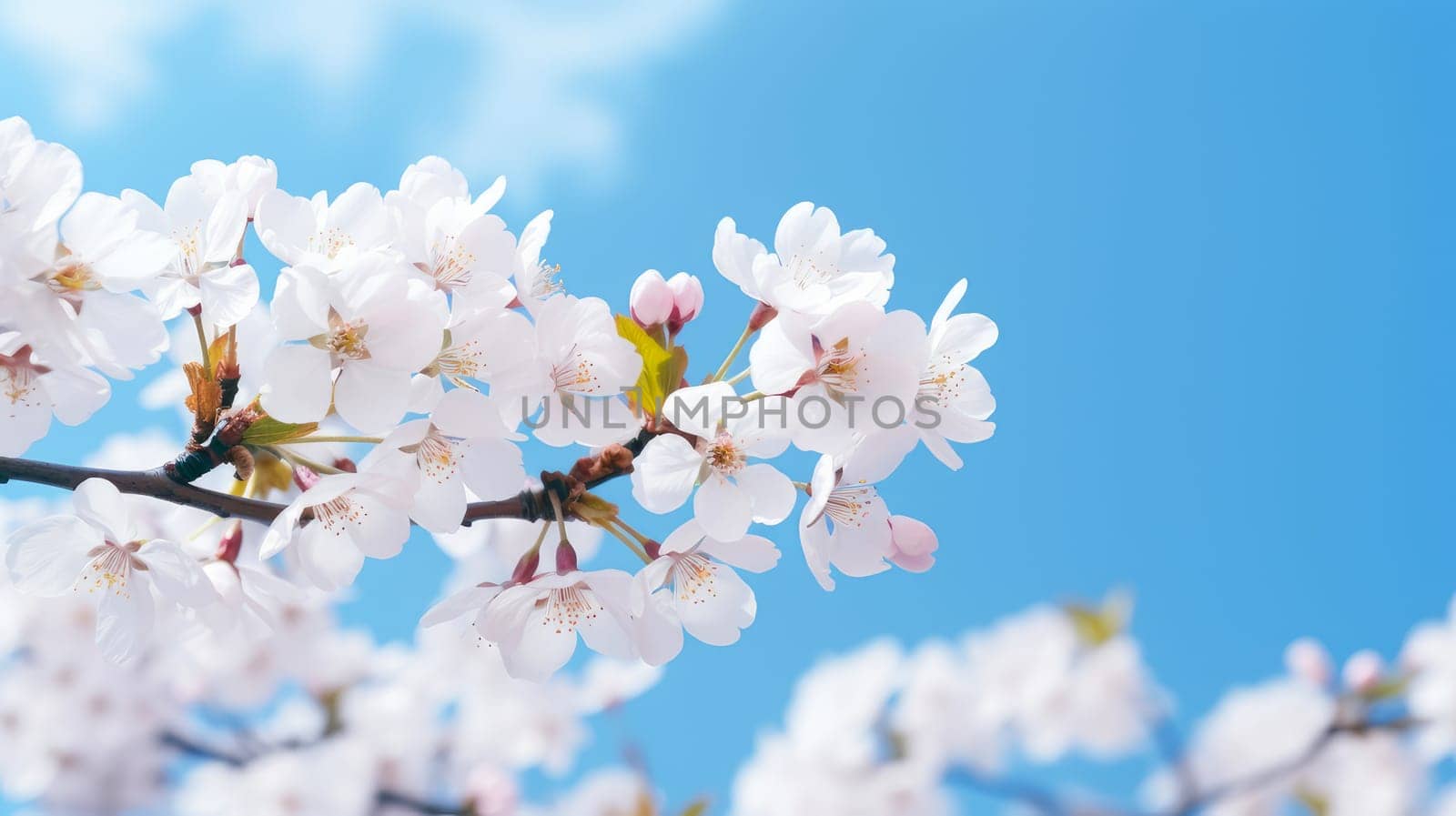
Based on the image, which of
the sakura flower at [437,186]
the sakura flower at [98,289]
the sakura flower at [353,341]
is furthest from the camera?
the sakura flower at [437,186]

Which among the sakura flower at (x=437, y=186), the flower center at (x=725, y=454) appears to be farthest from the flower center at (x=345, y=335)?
the flower center at (x=725, y=454)

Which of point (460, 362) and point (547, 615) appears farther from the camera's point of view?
point (547, 615)

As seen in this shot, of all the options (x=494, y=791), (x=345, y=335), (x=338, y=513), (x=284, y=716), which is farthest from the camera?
(x=284, y=716)

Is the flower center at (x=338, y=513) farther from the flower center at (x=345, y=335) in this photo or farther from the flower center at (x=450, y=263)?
the flower center at (x=450, y=263)

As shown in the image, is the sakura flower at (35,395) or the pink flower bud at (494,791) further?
the pink flower bud at (494,791)

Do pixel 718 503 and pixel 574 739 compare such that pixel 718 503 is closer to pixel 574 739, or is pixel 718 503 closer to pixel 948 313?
pixel 948 313

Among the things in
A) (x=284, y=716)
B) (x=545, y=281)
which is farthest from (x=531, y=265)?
(x=284, y=716)

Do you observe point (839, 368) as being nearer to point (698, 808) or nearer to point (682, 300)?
point (682, 300)
